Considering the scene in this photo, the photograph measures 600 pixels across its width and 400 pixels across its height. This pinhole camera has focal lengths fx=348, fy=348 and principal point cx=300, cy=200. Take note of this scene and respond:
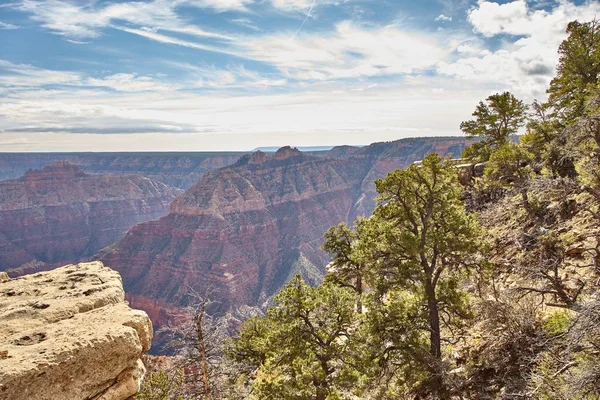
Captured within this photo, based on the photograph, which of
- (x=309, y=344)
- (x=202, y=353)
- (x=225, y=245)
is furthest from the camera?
(x=225, y=245)

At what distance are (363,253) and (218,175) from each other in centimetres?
16117

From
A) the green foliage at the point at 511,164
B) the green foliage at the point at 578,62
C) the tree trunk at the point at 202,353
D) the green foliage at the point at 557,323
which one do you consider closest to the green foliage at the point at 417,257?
the green foliage at the point at 557,323

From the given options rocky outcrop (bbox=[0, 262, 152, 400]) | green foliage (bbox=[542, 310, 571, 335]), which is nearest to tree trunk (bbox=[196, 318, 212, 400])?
rocky outcrop (bbox=[0, 262, 152, 400])

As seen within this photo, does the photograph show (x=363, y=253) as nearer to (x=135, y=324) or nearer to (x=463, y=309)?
(x=463, y=309)

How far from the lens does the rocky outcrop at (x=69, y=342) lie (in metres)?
6.77

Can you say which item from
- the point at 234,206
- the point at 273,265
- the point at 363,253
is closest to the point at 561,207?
the point at 363,253

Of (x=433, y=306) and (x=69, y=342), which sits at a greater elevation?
(x=69, y=342)

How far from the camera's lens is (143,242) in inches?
5984

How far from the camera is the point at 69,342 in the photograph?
7.38 metres

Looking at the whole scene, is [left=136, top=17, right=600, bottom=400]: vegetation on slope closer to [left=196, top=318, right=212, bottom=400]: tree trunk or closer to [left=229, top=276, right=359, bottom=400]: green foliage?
[left=229, top=276, right=359, bottom=400]: green foliage

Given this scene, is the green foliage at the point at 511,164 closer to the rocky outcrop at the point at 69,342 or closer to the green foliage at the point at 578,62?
the green foliage at the point at 578,62

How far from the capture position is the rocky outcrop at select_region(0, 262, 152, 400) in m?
6.77

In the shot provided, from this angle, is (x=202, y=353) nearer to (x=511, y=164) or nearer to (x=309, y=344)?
(x=309, y=344)

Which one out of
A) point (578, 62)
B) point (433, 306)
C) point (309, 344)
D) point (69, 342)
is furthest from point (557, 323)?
point (578, 62)
